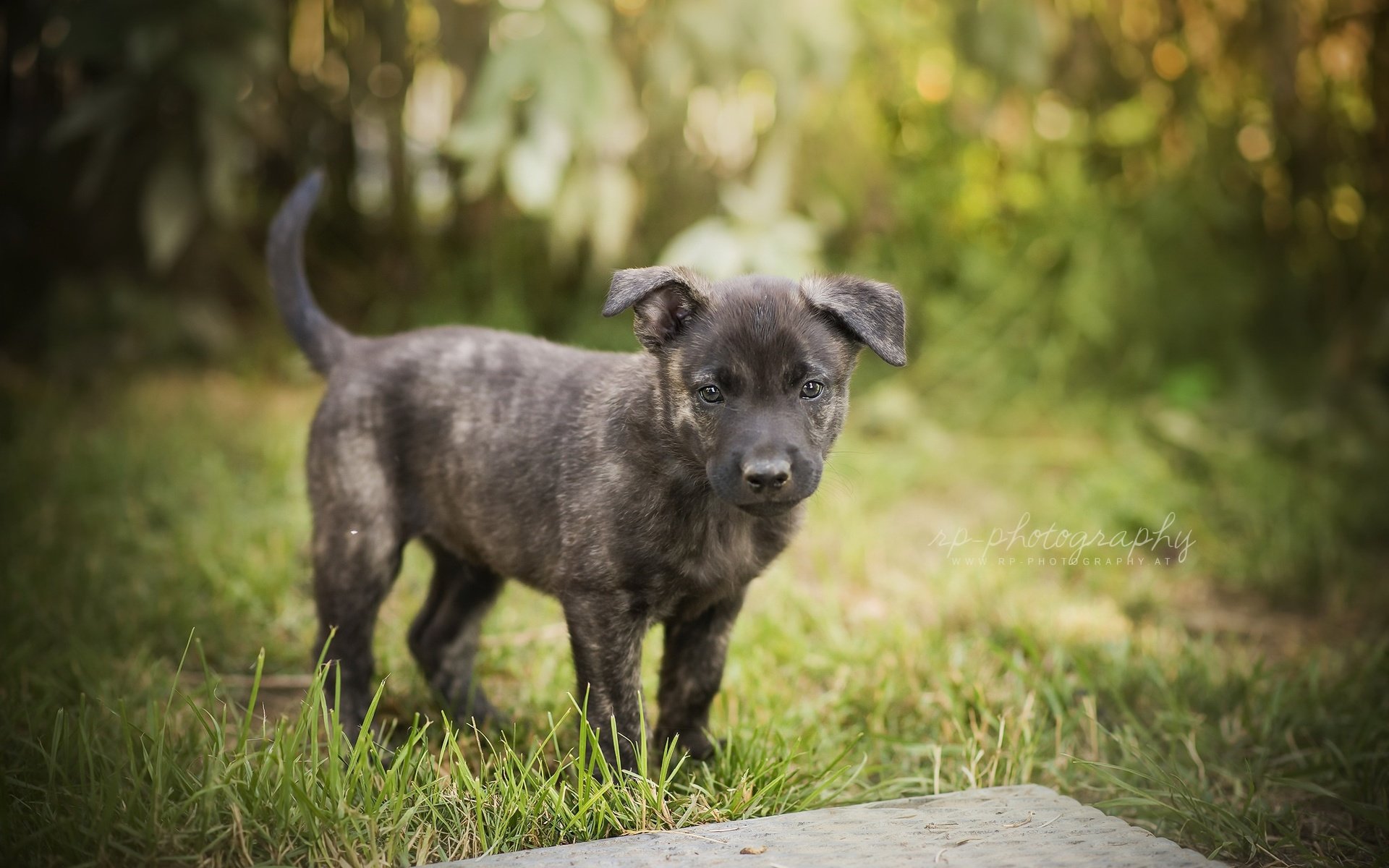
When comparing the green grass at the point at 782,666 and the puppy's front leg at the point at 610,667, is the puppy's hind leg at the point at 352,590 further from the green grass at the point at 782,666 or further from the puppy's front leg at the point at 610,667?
the puppy's front leg at the point at 610,667

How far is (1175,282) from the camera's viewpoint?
7.91 metres

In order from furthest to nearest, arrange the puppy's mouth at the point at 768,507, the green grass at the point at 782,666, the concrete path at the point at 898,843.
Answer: the puppy's mouth at the point at 768,507 → the green grass at the point at 782,666 → the concrete path at the point at 898,843

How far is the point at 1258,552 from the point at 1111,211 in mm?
3061

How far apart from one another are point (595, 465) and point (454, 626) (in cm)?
106

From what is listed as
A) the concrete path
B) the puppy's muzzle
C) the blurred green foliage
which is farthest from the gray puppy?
the blurred green foliage

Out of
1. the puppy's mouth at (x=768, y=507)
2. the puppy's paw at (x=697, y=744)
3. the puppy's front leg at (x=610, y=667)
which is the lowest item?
the puppy's paw at (x=697, y=744)

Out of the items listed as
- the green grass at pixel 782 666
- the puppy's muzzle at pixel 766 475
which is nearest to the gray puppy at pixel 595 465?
the puppy's muzzle at pixel 766 475

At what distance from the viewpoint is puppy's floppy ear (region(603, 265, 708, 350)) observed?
333cm

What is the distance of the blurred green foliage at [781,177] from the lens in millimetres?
6434

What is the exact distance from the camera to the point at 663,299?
3482 mm

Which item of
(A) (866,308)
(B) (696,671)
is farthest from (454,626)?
(A) (866,308)

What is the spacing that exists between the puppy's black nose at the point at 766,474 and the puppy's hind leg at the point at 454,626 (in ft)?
4.69

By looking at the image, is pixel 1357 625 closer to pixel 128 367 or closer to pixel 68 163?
pixel 128 367

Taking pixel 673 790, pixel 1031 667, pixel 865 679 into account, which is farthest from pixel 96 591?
pixel 1031 667
